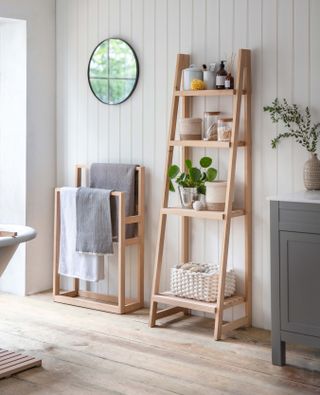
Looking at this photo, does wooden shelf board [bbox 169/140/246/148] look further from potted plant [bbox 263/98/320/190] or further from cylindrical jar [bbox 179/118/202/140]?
potted plant [bbox 263/98/320/190]

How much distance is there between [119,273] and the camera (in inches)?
184

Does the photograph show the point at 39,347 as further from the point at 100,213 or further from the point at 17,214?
the point at 17,214

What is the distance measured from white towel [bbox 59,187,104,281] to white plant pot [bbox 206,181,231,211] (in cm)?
99

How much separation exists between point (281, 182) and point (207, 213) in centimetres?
47

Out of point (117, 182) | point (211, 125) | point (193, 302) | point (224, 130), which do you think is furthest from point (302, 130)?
point (117, 182)

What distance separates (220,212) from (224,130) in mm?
488

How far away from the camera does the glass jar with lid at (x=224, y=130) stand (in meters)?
4.19

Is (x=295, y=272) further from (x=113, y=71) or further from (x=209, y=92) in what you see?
(x=113, y=71)

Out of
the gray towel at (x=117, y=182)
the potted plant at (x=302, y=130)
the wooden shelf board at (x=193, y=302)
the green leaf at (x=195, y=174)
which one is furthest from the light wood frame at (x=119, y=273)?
the potted plant at (x=302, y=130)

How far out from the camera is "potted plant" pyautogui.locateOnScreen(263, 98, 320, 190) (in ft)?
12.8

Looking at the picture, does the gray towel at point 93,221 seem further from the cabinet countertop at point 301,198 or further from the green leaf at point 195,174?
the cabinet countertop at point 301,198

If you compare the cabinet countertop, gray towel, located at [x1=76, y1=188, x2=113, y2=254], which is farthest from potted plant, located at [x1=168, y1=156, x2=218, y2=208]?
the cabinet countertop

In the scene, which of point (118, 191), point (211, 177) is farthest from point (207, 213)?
point (118, 191)

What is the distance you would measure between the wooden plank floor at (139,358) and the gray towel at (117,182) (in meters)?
0.61
